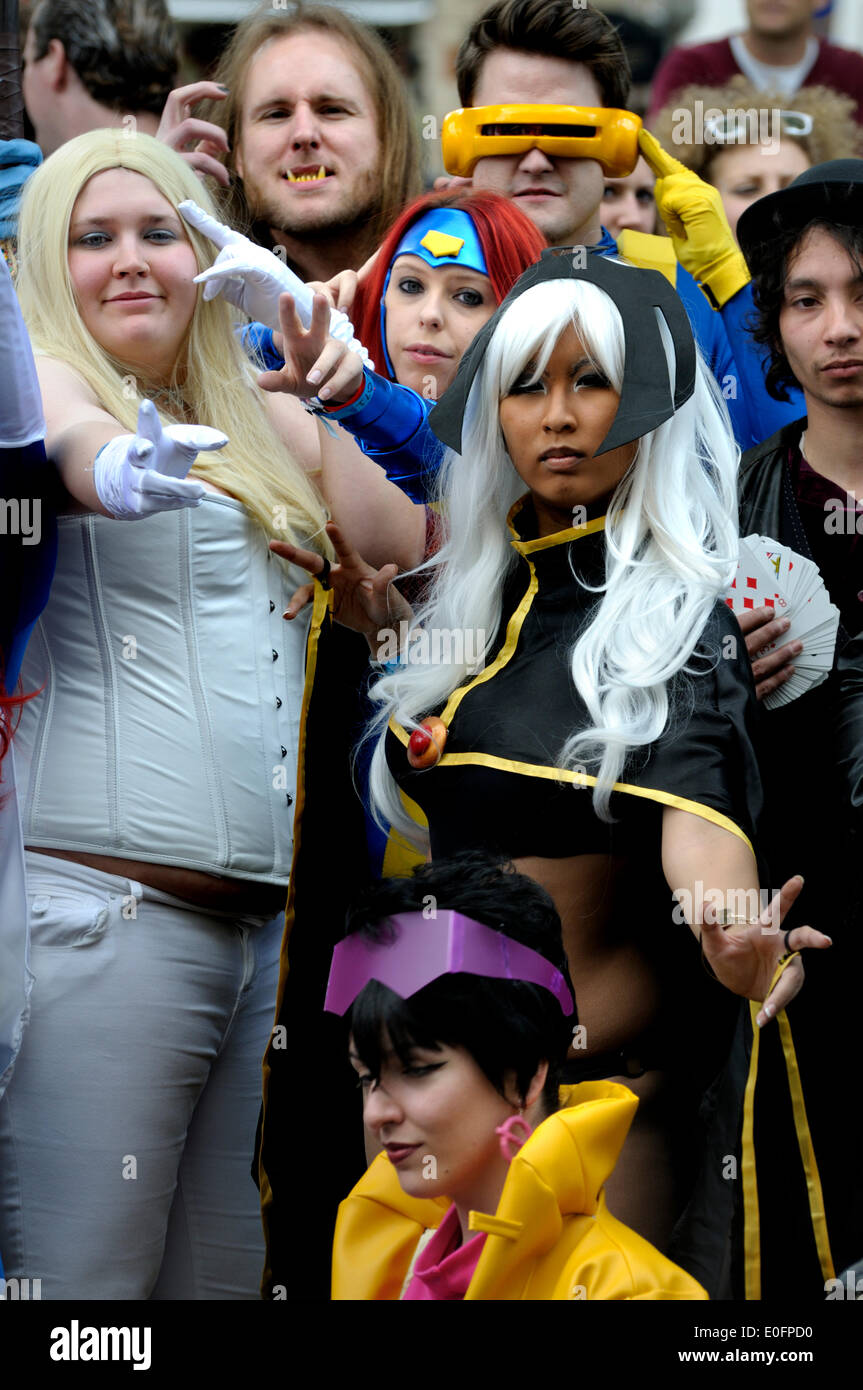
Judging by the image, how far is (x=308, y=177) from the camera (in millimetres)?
3502

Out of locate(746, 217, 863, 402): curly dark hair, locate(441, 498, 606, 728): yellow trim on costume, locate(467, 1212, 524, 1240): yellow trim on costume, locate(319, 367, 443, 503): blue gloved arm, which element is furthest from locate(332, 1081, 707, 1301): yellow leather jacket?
locate(746, 217, 863, 402): curly dark hair

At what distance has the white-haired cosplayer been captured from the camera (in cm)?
227

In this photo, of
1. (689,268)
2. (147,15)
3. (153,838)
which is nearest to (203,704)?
(153,838)

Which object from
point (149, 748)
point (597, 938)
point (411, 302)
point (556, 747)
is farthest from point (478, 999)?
point (411, 302)

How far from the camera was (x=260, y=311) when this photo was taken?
271 centimetres

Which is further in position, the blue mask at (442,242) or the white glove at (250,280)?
the blue mask at (442,242)

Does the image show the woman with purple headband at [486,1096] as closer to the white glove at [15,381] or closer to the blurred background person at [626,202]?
the white glove at [15,381]

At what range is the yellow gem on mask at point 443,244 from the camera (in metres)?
3.01

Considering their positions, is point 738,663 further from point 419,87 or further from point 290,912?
point 419,87

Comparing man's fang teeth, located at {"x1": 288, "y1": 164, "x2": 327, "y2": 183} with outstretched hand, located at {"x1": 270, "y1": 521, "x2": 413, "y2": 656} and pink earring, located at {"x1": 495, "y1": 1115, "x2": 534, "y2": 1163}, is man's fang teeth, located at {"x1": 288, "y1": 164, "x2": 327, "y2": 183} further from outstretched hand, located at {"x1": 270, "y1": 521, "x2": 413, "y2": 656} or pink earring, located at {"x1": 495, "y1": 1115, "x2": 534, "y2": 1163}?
pink earring, located at {"x1": 495, "y1": 1115, "x2": 534, "y2": 1163}

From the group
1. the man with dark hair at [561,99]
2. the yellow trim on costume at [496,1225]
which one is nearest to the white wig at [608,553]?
the yellow trim on costume at [496,1225]

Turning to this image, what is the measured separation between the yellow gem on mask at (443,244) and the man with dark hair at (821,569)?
1.56 feet

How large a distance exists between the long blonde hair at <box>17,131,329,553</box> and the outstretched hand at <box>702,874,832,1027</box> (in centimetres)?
101

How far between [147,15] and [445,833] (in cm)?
225
